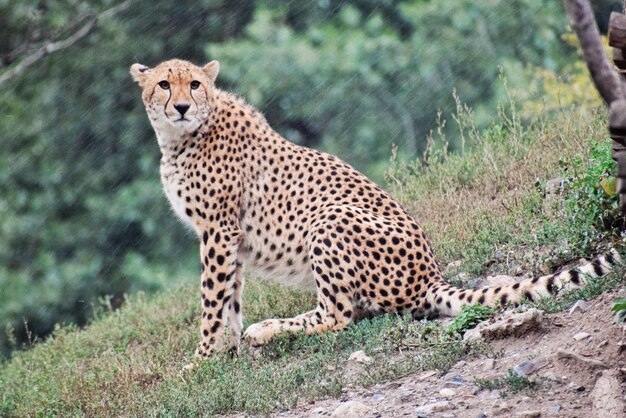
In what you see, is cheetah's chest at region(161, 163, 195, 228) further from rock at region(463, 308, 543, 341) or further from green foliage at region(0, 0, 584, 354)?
green foliage at region(0, 0, 584, 354)

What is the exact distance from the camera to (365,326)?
493 cm

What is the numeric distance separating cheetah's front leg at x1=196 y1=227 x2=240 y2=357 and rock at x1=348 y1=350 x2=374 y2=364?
0.94 metres

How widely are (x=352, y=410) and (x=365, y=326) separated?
1052mm

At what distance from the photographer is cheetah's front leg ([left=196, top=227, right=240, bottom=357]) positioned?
5.31 meters

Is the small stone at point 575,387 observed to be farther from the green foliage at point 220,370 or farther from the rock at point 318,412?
the rock at point 318,412

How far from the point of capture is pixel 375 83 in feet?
42.7

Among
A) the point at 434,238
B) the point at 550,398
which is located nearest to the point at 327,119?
the point at 434,238

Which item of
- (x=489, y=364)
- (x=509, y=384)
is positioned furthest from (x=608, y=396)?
(x=489, y=364)

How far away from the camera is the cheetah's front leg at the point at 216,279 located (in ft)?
17.4

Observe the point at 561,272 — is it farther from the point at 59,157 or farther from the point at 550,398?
the point at 59,157

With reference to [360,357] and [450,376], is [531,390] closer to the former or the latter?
[450,376]

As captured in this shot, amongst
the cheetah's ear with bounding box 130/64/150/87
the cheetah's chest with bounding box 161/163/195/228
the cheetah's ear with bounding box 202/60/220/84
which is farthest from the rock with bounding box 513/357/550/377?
the cheetah's ear with bounding box 130/64/150/87

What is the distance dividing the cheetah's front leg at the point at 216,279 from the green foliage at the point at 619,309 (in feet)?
6.65

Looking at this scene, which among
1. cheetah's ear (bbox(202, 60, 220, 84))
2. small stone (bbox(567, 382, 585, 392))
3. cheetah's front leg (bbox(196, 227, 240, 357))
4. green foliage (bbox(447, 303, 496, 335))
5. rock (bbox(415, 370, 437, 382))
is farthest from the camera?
cheetah's ear (bbox(202, 60, 220, 84))
